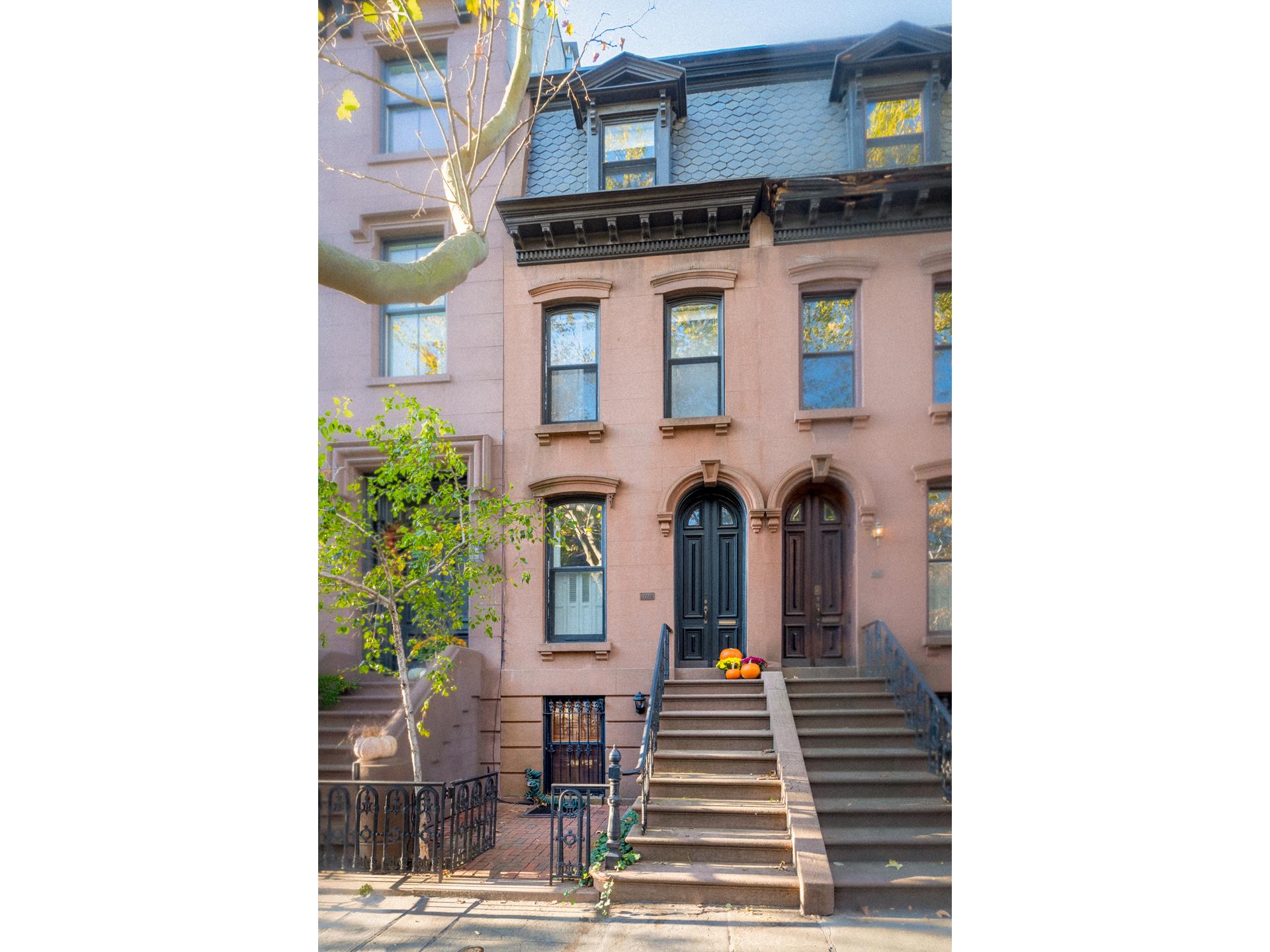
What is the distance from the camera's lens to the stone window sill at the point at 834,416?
2338 mm

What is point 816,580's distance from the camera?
236 centimetres

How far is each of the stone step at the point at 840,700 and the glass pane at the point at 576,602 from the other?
772 millimetres

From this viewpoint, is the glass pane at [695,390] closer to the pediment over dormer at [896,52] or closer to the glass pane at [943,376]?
the glass pane at [943,376]

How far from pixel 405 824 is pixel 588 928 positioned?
827 millimetres

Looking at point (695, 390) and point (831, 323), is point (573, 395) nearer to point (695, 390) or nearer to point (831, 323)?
point (695, 390)

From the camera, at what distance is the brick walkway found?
8.07 ft

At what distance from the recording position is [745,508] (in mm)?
2455

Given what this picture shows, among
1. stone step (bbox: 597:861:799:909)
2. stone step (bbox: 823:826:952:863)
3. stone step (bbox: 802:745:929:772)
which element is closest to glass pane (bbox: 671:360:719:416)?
Answer: stone step (bbox: 802:745:929:772)

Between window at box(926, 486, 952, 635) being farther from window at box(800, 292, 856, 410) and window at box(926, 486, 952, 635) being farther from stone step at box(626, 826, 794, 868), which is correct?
stone step at box(626, 826, 794, 868)

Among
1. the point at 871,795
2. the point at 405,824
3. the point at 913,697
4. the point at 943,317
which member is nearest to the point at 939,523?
the point at 913,697

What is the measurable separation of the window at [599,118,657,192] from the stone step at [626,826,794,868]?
7.88 feet

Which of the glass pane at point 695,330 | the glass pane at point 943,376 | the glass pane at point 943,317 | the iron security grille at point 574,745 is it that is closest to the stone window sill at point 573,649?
the iron security grille at point 574,745
